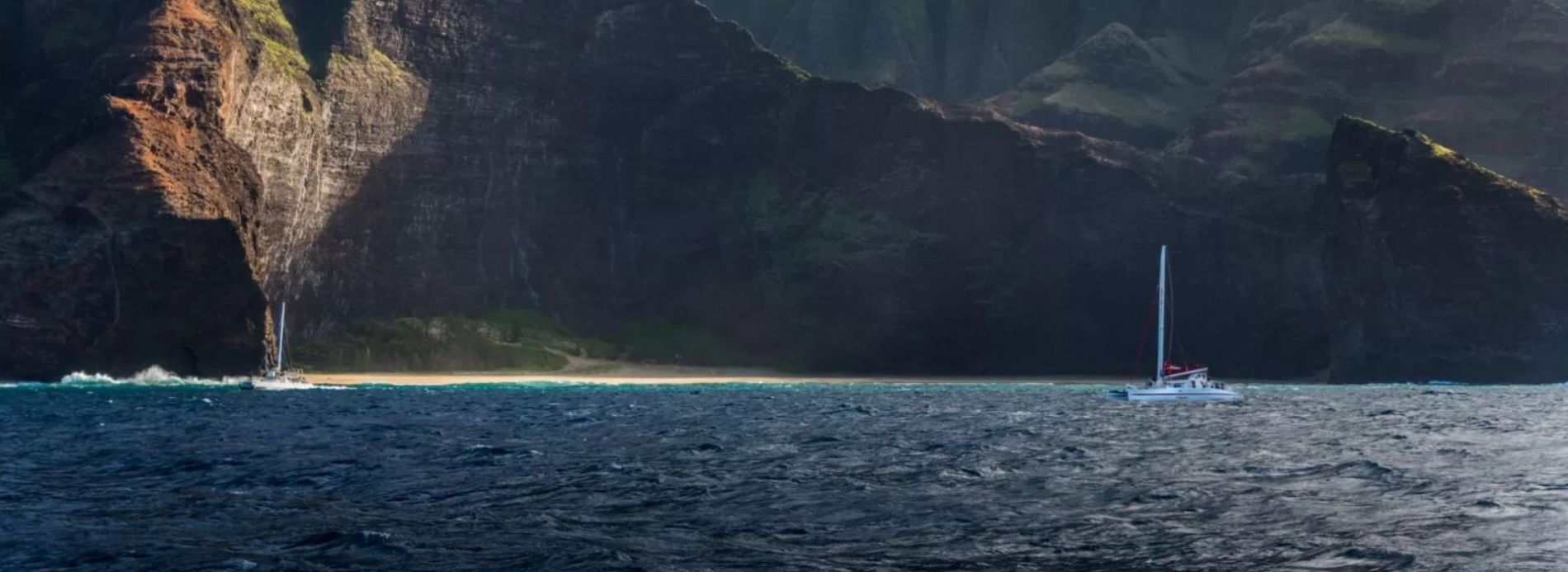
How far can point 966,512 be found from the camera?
144 feet

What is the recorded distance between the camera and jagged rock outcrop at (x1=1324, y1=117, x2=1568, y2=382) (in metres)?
188

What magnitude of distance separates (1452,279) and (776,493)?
16629 centimetres

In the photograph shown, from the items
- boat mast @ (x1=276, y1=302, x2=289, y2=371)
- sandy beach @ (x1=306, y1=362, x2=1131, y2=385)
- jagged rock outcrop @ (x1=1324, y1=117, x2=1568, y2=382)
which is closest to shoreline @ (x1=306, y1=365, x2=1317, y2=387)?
sandy beach @ (x1=306, y1=362, x2=1131, y2=385)

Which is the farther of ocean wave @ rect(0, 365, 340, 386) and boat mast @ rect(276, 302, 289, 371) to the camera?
boat mast @ rect(276, 302, 289, 371)

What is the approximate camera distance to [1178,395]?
12725 centimetres

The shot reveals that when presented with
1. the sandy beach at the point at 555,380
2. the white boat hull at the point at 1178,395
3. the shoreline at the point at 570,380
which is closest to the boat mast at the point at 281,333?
the shoreline at the point at 570,380

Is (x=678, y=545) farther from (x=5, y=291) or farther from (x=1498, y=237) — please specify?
(x=1498, y=237)

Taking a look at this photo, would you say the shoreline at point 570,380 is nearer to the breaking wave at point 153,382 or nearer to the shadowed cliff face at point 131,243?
the breaking wave at point 153,382

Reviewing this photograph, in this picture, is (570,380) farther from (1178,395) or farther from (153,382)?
(1178,395)

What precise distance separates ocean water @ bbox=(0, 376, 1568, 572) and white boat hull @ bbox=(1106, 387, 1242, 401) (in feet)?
110

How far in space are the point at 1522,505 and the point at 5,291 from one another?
14689cm

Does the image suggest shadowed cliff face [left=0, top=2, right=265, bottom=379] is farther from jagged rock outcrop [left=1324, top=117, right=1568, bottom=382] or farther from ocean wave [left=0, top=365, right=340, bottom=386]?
jagged rock outcrop [left=1324, top=117, right=1568, bottom=382]

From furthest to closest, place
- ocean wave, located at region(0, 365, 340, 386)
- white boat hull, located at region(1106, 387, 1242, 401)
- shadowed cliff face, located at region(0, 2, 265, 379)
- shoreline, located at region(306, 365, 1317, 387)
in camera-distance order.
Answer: shoreline, located at region(306, 365, 1317, 387) → shadowed cliff face, located at region(0, 2, 265, 379) → ocean wave, located at region(0, 365, 340, 386) → white boat hull, located at region(1106, 387, 1242, 401)

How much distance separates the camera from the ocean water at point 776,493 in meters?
36.2
